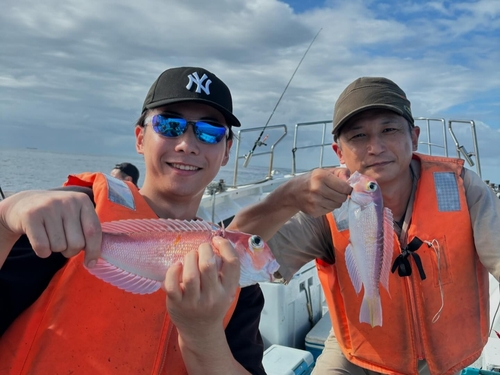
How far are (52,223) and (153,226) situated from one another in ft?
1.74

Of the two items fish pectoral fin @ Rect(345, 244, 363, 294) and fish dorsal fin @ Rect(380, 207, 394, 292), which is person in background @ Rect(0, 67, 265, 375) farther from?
fish dorsal fin @ Rect(380, 207, 394, 292)

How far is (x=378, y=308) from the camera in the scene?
284cm

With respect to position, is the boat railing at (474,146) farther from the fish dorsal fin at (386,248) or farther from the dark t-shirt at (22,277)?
the dark t-shirt at (22,277)

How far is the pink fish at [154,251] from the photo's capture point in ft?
6.24

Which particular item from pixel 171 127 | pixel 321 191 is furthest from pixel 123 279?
pixel 321 191

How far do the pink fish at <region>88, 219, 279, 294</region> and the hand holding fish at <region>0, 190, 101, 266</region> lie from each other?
0.17 metres

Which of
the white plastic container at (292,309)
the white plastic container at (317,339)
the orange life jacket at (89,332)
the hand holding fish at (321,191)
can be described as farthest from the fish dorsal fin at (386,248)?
the white plastic container at (317,339)

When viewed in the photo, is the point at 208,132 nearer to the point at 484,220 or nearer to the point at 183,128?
the point at 183,128

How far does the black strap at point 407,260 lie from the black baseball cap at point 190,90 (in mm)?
1886

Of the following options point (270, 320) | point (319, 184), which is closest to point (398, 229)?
point (319, 184)

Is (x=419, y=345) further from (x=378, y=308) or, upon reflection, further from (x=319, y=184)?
(x=319, y=184)

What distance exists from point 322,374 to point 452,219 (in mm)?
1871

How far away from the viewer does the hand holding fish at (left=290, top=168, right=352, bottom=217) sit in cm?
280

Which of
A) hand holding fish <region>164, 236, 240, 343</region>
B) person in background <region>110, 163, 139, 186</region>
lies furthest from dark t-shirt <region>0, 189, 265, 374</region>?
person in background <region>110, 163, 139, 186</region>
